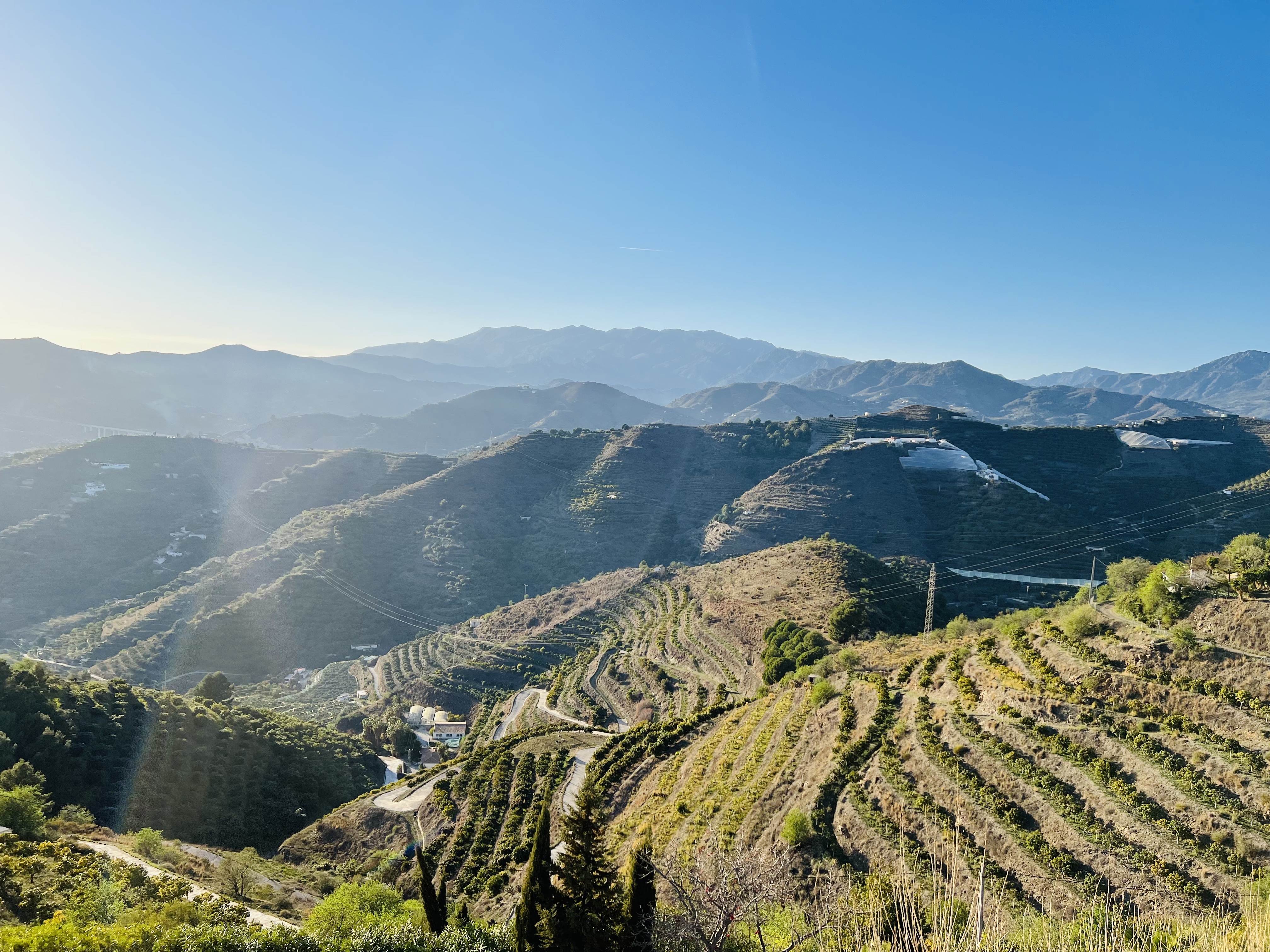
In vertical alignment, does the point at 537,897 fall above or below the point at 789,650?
above

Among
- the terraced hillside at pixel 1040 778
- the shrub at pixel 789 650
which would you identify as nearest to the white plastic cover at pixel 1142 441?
the shrub at pixel 789 650

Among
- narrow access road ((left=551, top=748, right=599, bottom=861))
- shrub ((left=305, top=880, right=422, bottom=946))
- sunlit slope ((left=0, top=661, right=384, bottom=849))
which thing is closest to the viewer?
shrub ((left=305, top=880, right=422, bottom=946))

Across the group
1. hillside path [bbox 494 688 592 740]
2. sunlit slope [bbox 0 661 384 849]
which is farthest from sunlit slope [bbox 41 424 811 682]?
sunlit slope [bbox 0 661 384 849]

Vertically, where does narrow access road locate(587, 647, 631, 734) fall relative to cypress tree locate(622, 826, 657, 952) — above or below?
below

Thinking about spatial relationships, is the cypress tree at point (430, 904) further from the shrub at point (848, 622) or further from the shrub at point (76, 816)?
the shrub at point (848, 622)

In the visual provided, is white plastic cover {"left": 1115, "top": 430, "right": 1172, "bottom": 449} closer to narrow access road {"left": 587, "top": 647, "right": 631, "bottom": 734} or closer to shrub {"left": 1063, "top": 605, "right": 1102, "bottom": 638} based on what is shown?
narrow access road {"left": 587, "top": 647, "right": 631, "bottom": 734}

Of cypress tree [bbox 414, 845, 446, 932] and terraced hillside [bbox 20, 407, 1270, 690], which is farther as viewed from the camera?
terraced hillside [bbox 20, 407, 1270, 690]

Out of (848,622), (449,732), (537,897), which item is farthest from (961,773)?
(449,732)

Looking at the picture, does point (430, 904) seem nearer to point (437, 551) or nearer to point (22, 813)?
point (22, 813)
